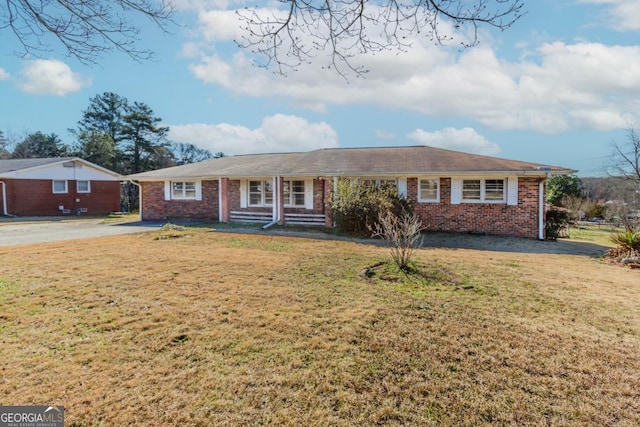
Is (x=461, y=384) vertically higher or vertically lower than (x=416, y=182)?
lower

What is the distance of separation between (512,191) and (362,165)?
21.7 feet

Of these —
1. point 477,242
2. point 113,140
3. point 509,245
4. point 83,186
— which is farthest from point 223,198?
point 113,140

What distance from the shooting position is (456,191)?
15.4m

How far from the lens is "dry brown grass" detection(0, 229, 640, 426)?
2.88 m

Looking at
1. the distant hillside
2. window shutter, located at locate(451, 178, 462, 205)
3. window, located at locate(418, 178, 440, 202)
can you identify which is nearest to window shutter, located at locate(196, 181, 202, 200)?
window, located at locate(418, 178, 440, 202)

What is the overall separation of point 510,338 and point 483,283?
264 cm

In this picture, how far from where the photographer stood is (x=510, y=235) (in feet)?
48.3

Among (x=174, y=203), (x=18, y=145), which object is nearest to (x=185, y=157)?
(x=18, y=145)

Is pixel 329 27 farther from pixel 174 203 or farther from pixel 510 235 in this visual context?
pixel 174 203

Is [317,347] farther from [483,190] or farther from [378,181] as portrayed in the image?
[483,190]

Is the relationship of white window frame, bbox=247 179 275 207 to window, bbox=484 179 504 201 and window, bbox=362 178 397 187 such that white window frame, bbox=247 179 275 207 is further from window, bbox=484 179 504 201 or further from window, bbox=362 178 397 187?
window, bbox=484 179 504 201

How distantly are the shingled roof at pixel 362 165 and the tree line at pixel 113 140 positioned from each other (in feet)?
71.6

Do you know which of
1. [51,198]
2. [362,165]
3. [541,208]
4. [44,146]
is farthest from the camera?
[44,146]

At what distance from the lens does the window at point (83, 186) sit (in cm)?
2788
